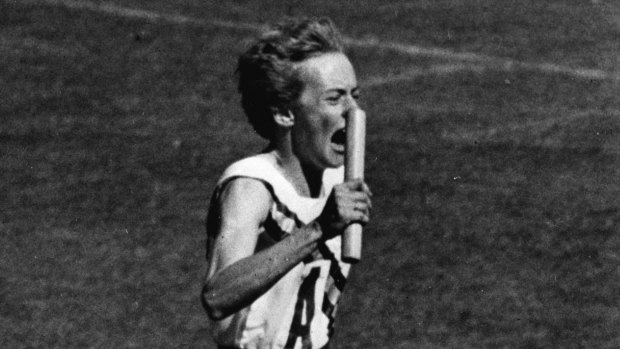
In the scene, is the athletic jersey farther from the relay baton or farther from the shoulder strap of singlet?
the relay baton

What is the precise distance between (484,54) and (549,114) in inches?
55.8

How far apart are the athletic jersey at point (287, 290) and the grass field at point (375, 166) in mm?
3826

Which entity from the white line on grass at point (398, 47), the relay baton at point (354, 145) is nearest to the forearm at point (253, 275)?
the relay baton at point (354, 145)

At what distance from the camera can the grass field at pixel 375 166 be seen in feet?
34.9

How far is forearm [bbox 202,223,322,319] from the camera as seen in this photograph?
18.6 feet

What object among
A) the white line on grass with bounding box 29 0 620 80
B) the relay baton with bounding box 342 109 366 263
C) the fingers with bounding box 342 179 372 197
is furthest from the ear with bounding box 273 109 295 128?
the white line on grass with bounding box 29 0 620 80

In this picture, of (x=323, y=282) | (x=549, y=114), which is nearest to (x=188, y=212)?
(x=549, y=114)

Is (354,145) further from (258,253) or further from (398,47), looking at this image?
(398,47)

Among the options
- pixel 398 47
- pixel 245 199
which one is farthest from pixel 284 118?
pixel 398 47

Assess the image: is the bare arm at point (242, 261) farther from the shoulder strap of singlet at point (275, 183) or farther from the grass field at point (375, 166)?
the grass field at point (375, 166)

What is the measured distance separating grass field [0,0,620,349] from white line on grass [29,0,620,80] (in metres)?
0.03

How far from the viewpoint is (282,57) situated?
20.9 ft

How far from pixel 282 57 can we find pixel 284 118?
24cm

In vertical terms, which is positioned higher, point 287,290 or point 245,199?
point 245,199
